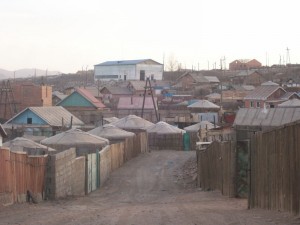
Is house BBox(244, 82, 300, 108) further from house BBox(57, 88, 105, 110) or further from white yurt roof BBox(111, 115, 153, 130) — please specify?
white yurt roof BBox(111, 115, 153, 130)

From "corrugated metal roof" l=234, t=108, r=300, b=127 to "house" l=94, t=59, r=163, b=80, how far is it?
4681 inches

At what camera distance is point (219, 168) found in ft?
62.5

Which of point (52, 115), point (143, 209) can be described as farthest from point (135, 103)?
point (143, 209)

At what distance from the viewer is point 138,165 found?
36.6 meters

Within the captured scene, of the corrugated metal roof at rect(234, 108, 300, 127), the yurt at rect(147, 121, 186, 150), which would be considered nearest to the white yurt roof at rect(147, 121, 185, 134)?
the yurt at rect(147, 121, 186, 150)

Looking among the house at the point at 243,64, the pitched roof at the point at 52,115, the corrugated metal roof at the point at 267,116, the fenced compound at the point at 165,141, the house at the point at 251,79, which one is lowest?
the fenced compound at the point at 165,141

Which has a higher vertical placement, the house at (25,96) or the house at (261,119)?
the house at (25,96)

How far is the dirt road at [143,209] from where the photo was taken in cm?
1130

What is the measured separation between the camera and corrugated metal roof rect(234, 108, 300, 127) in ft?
95.1

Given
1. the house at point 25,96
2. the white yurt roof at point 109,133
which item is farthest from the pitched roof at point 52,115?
the house at point 25,96

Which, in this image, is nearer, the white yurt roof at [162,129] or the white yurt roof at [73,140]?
the white yurt roof at [73,140]

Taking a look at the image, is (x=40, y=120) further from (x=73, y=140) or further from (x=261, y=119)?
(x=261, y=119)

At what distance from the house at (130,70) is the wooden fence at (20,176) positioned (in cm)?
13320

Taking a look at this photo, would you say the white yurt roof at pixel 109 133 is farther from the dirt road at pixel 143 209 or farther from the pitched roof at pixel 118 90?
the pitched roof at pixel 118 90
